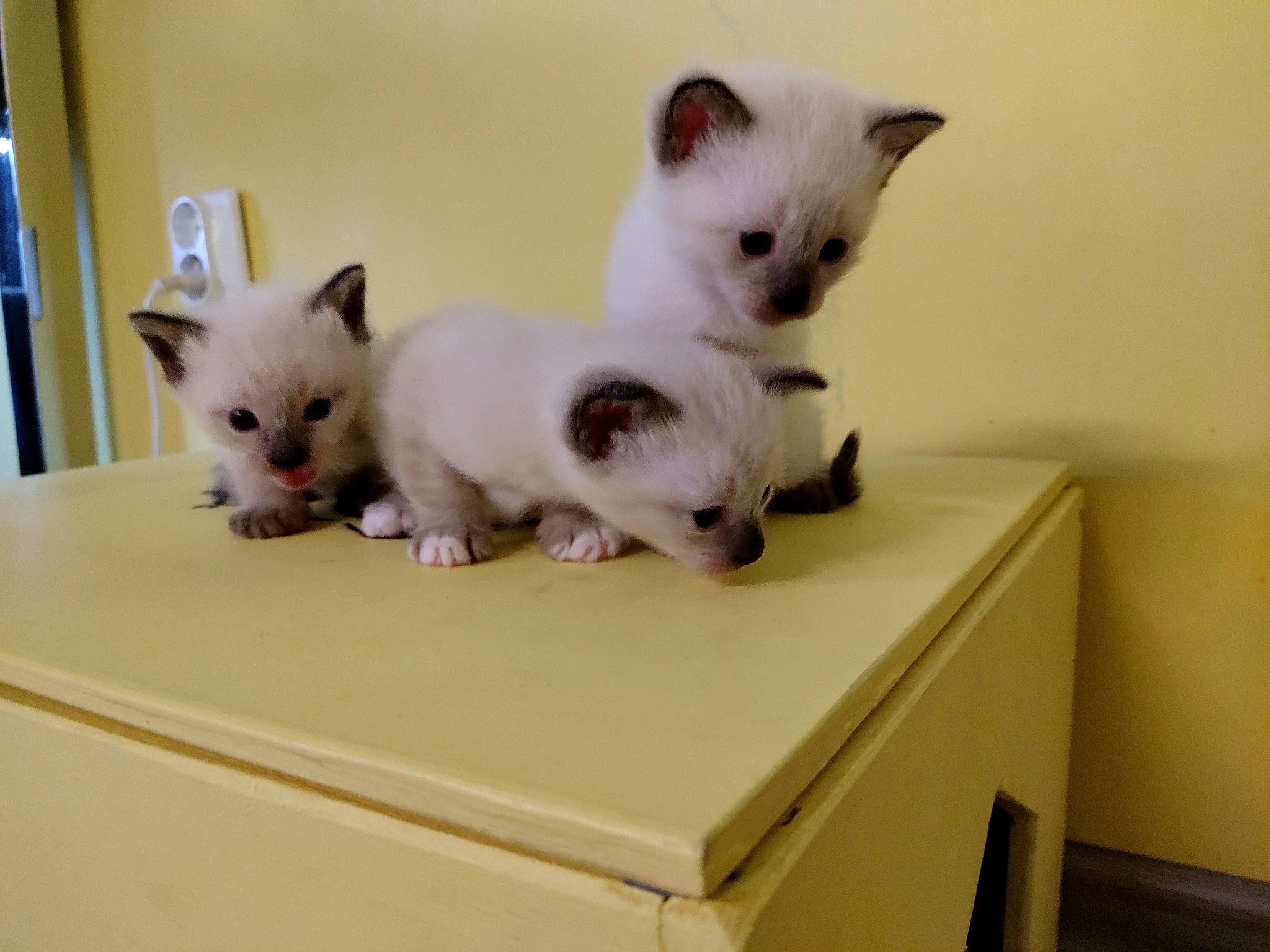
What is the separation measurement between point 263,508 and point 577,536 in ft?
1.14

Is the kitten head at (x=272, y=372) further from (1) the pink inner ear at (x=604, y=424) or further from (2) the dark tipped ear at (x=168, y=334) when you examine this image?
(1) the pink inner ear at (x=604, y=424)

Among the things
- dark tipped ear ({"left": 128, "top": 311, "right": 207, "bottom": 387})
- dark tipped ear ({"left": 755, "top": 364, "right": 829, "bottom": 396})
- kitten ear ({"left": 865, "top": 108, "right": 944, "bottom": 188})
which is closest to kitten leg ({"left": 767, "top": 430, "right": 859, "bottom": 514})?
dark tipped ear ({"left": 755, "top": 364, "right": 829, "bottom": 396})

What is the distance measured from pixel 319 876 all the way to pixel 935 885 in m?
0.36

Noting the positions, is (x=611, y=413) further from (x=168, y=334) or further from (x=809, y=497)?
(x=168, y=334)

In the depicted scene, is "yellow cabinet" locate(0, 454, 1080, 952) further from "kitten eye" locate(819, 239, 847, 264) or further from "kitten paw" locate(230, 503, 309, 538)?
"kitten eye" locate(819, 239, 847, 264)

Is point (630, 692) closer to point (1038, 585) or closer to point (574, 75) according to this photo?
point (1038, 585)

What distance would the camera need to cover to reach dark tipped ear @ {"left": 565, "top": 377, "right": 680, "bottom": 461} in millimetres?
558

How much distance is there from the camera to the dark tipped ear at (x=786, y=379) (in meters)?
0.65

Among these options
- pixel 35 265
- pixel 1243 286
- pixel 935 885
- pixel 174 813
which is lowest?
pixel 935 885

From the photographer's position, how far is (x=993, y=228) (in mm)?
1009

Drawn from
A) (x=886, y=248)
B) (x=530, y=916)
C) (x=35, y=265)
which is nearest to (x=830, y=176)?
(x=886, y=248)

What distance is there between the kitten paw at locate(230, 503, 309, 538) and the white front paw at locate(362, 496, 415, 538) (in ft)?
0.23

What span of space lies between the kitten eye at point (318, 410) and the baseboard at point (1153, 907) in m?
1.02

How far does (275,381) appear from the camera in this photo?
754mm
